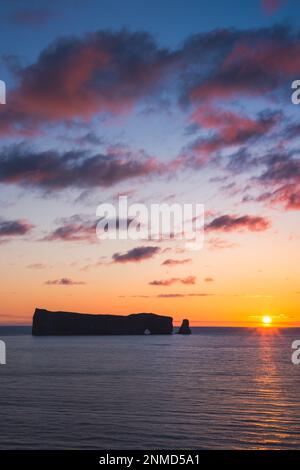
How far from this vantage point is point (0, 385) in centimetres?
6469

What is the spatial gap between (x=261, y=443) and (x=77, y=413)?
666 inches

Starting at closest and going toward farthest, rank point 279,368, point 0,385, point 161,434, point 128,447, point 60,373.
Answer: point 128,447 < point 161,434 < point 0,385 < point 60,373 < point 279,368

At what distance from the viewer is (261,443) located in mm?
35562

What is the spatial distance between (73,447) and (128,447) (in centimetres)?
361

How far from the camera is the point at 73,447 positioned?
3416 cm

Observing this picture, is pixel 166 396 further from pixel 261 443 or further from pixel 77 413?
pixel 261 443

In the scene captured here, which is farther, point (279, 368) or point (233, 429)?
point (279, 368)

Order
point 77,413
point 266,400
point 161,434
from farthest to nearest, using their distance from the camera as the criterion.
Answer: point 266,400 < point 77,413 < point 161,434

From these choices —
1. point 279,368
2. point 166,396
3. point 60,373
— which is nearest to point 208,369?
point 279,368
